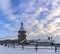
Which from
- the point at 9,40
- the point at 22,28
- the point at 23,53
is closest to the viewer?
the point at 23,53

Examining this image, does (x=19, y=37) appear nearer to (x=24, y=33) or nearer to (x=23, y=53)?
(x=24, y=33)

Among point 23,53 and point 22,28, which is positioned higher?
point 22,28

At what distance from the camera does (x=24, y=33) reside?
46.7 m

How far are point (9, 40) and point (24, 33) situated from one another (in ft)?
15.7

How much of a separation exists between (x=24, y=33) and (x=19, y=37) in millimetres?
1867

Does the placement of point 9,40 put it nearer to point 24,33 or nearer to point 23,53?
point 24,33

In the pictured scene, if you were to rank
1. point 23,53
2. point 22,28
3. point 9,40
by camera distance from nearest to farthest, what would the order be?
1. point 23,53
2. point 9,40
3. point 22,28

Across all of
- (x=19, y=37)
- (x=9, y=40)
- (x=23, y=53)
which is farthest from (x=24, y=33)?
(x=23, y=53)

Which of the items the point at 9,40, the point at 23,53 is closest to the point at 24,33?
the point at 9,40

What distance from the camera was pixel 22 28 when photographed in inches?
1996

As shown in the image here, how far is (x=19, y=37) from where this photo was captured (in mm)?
46375

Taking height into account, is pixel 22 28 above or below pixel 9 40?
above

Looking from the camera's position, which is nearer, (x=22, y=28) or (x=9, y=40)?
(x=9, y=40)

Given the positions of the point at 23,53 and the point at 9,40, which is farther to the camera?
the point at 9,40
